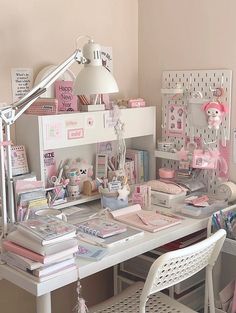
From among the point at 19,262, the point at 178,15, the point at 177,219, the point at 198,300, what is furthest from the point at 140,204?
the point at 178,15

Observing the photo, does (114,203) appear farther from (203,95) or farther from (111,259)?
(203,95)

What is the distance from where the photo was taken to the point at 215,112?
6.63ft

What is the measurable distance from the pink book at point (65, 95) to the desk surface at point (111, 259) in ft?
2.27

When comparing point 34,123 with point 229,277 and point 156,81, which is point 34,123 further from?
point 229,277

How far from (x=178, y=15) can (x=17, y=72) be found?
0.85 meters

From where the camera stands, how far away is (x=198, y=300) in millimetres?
2152

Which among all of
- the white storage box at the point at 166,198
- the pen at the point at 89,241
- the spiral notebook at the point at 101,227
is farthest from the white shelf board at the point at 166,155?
the pen at the point at 89,241

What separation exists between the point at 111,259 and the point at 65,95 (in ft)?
2.69

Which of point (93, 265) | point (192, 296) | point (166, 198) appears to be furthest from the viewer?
point (192, 296)

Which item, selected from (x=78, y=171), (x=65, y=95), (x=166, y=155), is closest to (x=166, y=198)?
(x=166, y=155)

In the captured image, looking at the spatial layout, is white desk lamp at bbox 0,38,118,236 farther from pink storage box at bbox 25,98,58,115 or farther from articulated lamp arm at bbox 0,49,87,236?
pink storage box at bbox 25,98,58,115

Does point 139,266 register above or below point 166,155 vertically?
below

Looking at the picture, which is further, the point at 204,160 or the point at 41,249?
the point at 204,160

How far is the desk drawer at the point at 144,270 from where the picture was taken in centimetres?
206
